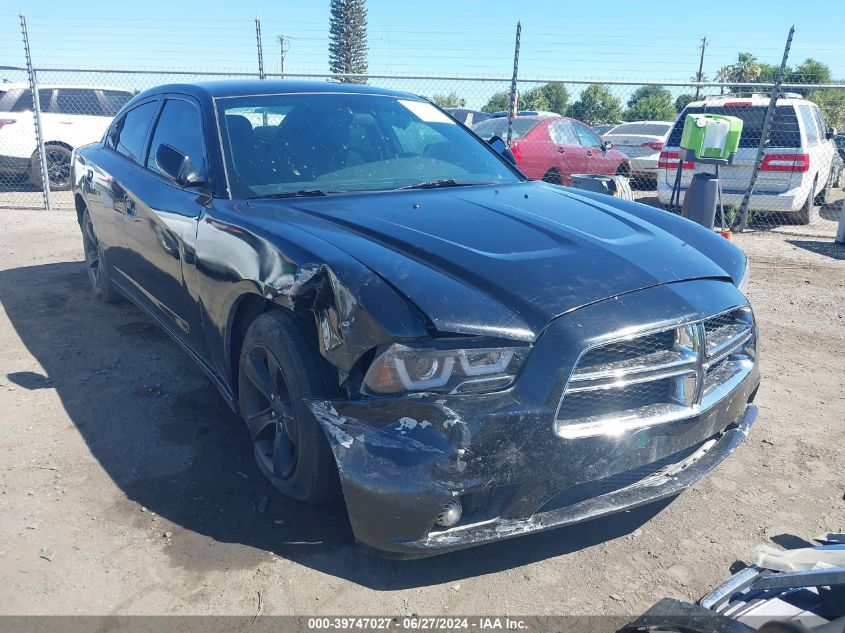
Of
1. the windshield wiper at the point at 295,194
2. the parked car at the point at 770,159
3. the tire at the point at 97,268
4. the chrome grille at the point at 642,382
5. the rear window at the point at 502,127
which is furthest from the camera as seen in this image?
the rear window at the point at 502,127

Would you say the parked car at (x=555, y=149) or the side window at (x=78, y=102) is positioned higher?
the side window at (x=78, y=102)

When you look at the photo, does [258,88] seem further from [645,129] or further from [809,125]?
[645,129]

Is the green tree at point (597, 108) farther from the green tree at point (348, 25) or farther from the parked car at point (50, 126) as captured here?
the parked car at point (50, 126)

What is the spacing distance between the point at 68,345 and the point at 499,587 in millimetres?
3549

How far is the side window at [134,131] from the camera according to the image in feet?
14.2

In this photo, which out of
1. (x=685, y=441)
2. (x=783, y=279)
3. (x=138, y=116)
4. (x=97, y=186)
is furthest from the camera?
(x=783, y=279)

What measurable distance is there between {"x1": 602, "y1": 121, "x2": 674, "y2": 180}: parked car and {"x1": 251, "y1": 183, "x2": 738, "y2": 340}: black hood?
30.8ft

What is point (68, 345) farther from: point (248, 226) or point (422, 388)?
point (422, 388)

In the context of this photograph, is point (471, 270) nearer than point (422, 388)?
No

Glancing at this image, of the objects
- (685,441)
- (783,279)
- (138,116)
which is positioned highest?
(138,116)

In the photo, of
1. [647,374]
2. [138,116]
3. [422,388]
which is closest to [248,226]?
[422,388]

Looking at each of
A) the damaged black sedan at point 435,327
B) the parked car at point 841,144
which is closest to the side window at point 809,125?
the parked car at point 841,144

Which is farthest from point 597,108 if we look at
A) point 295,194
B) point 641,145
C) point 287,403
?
point 287,403

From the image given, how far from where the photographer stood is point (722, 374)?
2656 mm
